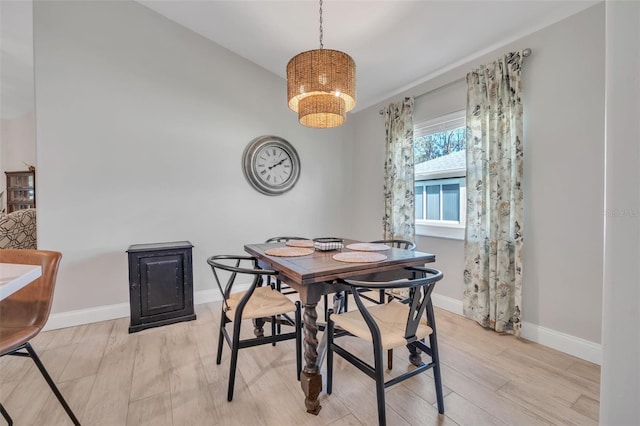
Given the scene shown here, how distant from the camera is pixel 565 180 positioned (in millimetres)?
2088

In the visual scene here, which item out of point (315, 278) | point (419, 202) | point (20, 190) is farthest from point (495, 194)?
point (20, 190)

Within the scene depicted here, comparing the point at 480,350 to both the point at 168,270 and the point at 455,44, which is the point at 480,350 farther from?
the point at 168,270

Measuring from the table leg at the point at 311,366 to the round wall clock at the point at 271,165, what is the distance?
2260mm

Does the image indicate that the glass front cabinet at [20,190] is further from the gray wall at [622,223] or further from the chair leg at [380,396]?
the gray wall at [622,223]

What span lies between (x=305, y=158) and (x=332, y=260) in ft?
7.74

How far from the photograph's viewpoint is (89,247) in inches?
106

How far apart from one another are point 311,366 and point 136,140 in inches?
109

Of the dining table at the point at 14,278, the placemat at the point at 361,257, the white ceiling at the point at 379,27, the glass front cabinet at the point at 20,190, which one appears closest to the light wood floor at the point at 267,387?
the placemat at the point at 361,257

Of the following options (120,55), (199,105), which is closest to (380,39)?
(199,105)

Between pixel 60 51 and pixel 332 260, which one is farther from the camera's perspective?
pixel 60 51

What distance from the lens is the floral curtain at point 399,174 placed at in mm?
3205

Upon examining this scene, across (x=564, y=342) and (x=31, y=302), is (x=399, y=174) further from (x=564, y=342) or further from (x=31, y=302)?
(x=31, y=302)

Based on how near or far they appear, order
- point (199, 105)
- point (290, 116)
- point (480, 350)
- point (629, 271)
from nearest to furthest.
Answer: point (629, 271) → point (480, 350) → point (199, 105) → point (290, 116)

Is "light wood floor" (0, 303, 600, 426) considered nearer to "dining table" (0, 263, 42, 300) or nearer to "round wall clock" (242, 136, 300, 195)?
"dining table" (0, 263, 42, 300)
